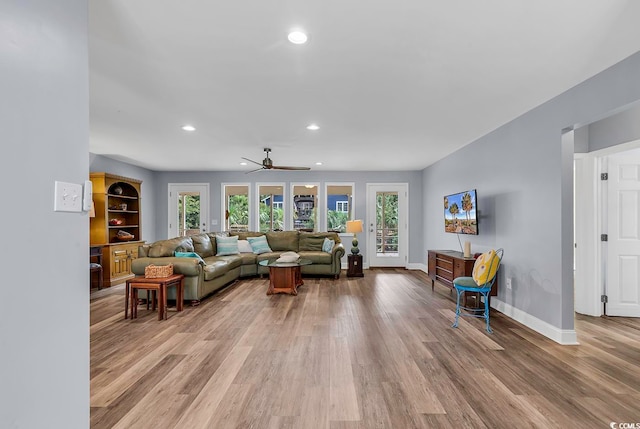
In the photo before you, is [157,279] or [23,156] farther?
[157,279]

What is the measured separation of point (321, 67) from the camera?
250cm

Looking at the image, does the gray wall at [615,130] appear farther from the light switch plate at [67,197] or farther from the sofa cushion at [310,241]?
the sofa cushion at [310,241]

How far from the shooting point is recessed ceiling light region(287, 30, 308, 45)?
204 cm

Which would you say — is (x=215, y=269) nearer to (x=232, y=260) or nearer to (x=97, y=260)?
(x=232, y=260)

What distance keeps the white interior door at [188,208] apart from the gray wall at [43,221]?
6.60m

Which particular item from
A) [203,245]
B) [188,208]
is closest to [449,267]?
[203,245]

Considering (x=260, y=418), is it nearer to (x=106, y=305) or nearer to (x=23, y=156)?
(x=23, y=156)

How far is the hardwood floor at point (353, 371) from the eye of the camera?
6.40ft

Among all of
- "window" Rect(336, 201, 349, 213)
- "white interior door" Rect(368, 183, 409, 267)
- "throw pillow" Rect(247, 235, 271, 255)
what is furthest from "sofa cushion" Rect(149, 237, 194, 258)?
"white interior door" Rect(368, 183, 409, 267)

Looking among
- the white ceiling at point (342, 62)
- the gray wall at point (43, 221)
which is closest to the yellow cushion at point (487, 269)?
the white ceiling at point (342, 62)

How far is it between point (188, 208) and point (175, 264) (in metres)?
4.03

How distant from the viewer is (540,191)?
133 inches

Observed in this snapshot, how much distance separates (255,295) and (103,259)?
3015 mm

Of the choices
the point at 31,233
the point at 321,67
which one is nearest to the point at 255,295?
the point at 321,67
